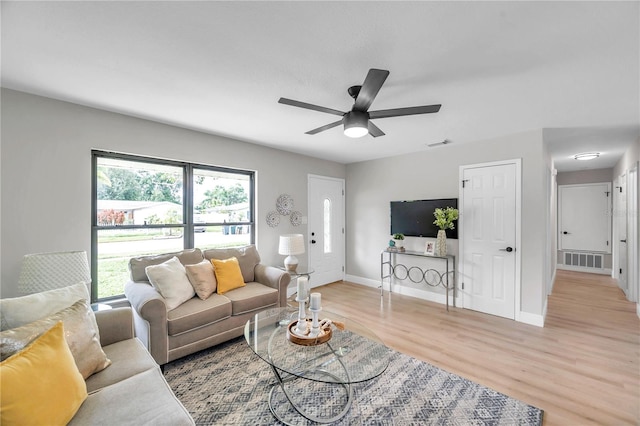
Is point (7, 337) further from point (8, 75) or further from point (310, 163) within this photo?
point (310, 163)

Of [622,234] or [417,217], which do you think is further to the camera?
[622,234]

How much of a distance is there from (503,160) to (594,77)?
1587mm

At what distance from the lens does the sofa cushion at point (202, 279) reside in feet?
9.01

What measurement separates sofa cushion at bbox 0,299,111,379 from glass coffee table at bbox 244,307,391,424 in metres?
0.91

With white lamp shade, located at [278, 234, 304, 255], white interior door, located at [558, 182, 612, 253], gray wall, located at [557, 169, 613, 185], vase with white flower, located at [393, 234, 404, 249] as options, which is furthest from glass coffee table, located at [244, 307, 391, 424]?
gray wall, located at [557, 169, 613, 185]

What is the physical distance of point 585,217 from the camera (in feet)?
19.4

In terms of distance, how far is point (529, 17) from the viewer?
1.40 m

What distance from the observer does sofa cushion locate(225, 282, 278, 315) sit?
2746mm

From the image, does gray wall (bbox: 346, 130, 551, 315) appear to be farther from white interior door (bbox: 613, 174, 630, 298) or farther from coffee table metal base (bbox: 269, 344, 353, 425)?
coffee table metal base (bbox: 269, 344, 353, 425)

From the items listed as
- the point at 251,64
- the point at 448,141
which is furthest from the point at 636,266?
the point at 251,64

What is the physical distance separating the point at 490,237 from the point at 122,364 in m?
4.16

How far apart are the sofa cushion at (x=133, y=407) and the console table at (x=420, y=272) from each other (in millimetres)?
3539

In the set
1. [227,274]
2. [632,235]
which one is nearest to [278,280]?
[227,274]

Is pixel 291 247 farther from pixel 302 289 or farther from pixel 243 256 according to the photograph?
pixel 302 289
